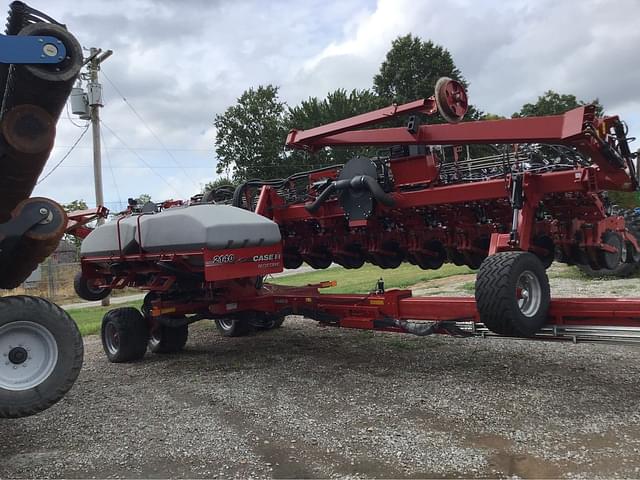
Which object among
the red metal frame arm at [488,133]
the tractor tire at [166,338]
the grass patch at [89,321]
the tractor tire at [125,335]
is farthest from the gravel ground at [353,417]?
the grass patch at [89,321]

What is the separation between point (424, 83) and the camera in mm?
42594

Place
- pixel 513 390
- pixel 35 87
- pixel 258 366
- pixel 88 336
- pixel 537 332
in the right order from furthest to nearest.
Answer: pixel 88 336 → pixel 258 366 → pixel 513 390 → pixel 537 332 → pixel 35 87

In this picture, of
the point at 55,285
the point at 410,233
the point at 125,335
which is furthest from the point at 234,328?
the point at 55,285

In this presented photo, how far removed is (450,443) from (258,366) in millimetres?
3268

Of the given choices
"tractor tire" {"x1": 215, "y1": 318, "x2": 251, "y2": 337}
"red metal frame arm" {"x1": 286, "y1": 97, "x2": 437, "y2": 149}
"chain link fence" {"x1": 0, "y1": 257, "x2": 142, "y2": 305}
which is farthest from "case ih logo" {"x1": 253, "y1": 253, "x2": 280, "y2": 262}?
"chain link fence" {"x1": 0, "y1": 257, "x2": 142, "y2": 305}

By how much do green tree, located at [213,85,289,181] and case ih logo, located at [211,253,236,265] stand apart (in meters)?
40.8

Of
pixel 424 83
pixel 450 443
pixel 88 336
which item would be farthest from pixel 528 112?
pixel 450 443

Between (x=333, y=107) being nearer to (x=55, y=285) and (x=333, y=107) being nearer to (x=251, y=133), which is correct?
(x=251, y=133)

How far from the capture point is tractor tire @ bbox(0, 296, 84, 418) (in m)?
3.76

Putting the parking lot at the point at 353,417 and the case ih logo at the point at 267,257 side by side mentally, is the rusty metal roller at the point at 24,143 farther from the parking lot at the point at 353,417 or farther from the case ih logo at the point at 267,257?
the case ih logo at the point at 267,257

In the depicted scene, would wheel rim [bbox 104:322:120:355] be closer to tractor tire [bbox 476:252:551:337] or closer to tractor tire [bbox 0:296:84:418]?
tractor tire [bbox 0:296:84:418]

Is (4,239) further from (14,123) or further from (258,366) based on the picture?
(258,366)

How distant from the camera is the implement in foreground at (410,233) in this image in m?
4.81

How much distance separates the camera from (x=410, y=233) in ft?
22.5
